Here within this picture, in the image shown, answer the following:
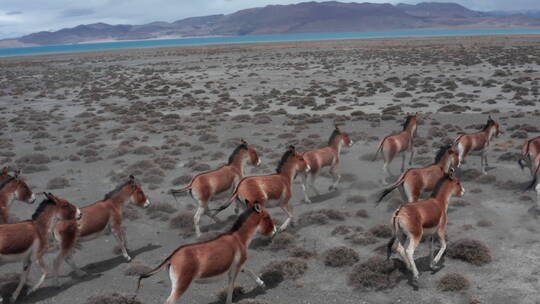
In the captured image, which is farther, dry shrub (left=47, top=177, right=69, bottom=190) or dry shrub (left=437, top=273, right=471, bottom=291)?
dry shrub (left=47, top=177, right=69, bottom=190)

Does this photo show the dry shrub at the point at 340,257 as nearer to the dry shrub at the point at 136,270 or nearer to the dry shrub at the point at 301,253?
the dry shrub at the point at 301,253

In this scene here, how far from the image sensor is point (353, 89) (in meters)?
40.6

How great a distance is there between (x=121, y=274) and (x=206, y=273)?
11.5 feet

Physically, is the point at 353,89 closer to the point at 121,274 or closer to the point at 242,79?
the point at 242,79

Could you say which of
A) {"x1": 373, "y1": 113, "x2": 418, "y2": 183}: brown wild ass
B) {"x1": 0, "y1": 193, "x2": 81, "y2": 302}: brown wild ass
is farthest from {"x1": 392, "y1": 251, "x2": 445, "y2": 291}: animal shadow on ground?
{"x1": 0, "y1": 193, "x2": 81, "y2": 302}: brown wild ass

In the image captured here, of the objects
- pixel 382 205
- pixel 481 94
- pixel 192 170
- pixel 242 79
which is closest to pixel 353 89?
pixel 481 94

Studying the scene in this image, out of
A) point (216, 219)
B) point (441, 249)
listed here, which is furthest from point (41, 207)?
point (441, 249)

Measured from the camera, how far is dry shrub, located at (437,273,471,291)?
8.11 m

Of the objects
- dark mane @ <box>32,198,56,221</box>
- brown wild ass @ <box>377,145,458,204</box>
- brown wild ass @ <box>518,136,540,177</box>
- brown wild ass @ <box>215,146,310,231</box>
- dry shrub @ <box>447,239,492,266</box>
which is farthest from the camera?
brown wild ass @ <box>518,136,540,177</box>

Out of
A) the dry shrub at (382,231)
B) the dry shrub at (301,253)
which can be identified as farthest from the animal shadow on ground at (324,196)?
the dry shrub at (301,253)

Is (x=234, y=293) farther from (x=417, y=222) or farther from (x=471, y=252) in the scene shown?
(x=471, y=252)

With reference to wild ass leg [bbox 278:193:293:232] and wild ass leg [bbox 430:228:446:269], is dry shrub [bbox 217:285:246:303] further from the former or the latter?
wild ass leg [bbox 430:228:446:269]

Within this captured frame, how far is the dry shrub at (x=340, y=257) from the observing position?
31.0 feet

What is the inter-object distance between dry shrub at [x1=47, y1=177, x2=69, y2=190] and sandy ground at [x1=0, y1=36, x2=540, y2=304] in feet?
0.12
